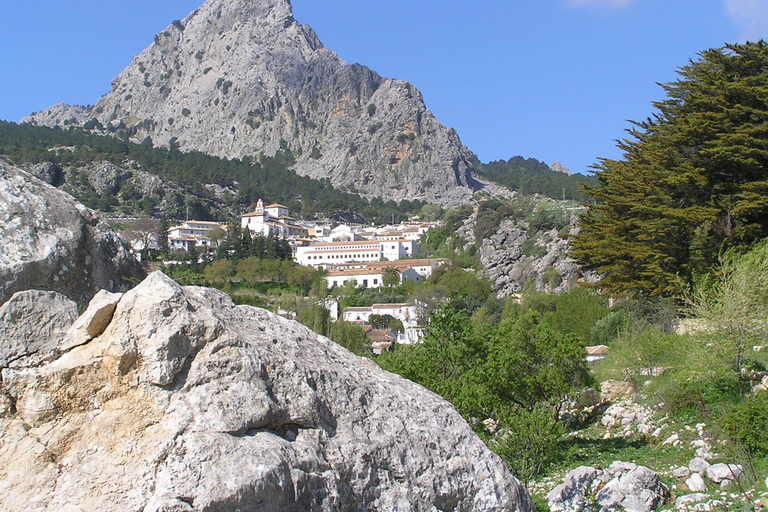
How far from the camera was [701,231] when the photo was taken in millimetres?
24531

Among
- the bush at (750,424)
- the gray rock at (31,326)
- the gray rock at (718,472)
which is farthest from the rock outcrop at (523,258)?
the gray rock at (31,326)

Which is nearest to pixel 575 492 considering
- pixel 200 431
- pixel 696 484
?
pixel 696 484

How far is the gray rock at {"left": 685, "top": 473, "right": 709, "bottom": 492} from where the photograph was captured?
11.3 m

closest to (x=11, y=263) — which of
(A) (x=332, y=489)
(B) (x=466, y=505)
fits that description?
(A) (x=332, y=489)

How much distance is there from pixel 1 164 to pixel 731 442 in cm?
1174

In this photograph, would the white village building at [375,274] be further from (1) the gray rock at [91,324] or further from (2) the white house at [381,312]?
(1) the gray rock at [91,324]

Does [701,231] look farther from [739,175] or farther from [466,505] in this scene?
[466,505]

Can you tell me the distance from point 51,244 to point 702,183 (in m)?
23.4

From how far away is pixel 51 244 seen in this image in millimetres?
5516

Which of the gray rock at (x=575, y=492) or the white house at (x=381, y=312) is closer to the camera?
the gray rock at (x=575, y=492)

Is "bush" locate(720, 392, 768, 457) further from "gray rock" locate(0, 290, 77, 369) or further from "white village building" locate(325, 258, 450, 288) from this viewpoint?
"white village building" locate(325, 258, 450, 288)

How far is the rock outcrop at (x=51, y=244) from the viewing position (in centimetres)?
529

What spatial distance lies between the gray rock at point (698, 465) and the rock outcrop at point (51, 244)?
1010 cm

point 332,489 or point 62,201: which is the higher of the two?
point 62,201
